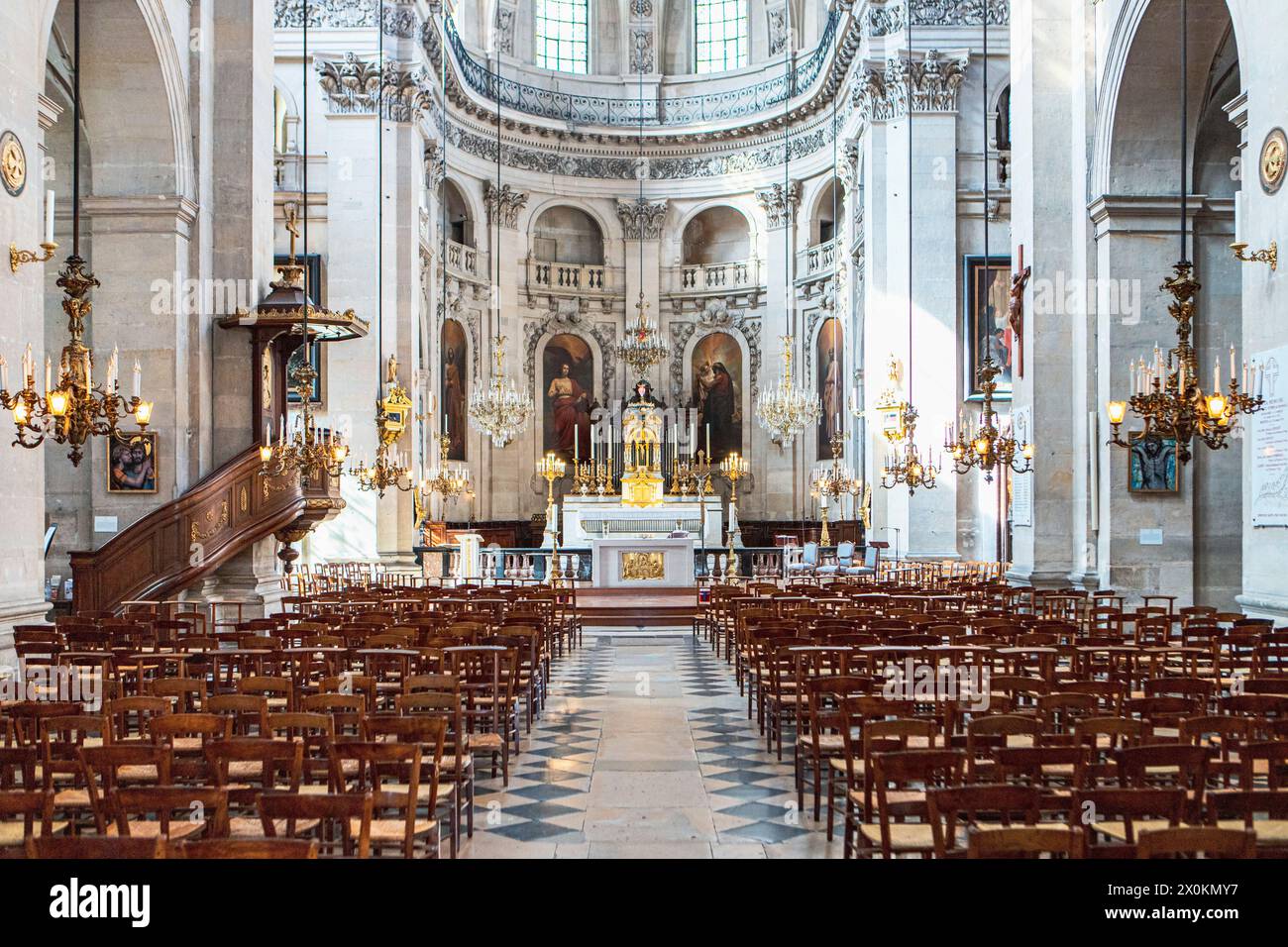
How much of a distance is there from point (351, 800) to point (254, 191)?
1585 centimetres

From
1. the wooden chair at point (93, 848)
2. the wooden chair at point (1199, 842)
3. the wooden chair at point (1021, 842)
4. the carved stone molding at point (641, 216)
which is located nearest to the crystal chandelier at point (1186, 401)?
the wooden chair at point (1199, 842)

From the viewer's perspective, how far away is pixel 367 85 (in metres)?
29.2

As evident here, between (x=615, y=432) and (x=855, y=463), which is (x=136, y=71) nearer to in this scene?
(x=855, y=463)

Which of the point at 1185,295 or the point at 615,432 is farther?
the point at 615,432

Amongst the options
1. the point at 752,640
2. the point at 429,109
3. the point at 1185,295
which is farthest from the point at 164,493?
the point at 429,109

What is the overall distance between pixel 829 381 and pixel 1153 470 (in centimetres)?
2082

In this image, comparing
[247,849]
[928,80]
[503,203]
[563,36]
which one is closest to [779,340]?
[503,203]

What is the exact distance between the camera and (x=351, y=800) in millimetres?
5387

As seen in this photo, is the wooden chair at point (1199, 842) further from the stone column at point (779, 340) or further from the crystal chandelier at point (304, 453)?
the stone column at point (779, 340)

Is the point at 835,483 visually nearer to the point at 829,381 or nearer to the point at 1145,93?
the point at 829,381

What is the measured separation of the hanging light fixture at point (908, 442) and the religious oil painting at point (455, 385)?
46.0ft

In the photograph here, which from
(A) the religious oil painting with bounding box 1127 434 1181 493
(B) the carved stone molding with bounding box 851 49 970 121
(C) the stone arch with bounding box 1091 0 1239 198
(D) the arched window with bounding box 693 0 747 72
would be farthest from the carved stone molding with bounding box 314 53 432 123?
(A) the religious oil painting with bounding box 1127 434 1181 493

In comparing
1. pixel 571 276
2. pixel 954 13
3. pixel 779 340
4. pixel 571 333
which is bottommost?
pixel 779 340

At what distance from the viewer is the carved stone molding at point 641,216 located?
42.5m
